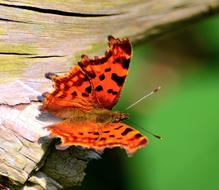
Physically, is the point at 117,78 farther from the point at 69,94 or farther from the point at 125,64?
the point at 69,94

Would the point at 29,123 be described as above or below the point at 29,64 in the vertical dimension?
below

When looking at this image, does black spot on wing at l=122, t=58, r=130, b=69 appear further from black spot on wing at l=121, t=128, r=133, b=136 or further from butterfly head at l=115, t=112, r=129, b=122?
black spot on wing at l=121, t=128, r=133, b=136

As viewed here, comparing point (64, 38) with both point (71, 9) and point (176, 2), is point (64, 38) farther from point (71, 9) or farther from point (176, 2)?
point (176, 2)

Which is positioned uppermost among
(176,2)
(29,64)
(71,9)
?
(176,2)

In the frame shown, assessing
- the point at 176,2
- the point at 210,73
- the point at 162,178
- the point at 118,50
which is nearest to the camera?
the point at 118,50

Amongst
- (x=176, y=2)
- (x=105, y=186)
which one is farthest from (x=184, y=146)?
(x=176, y=2)

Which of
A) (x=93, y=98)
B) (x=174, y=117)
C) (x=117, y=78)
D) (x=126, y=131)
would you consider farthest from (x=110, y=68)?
(x=174, y=117)
